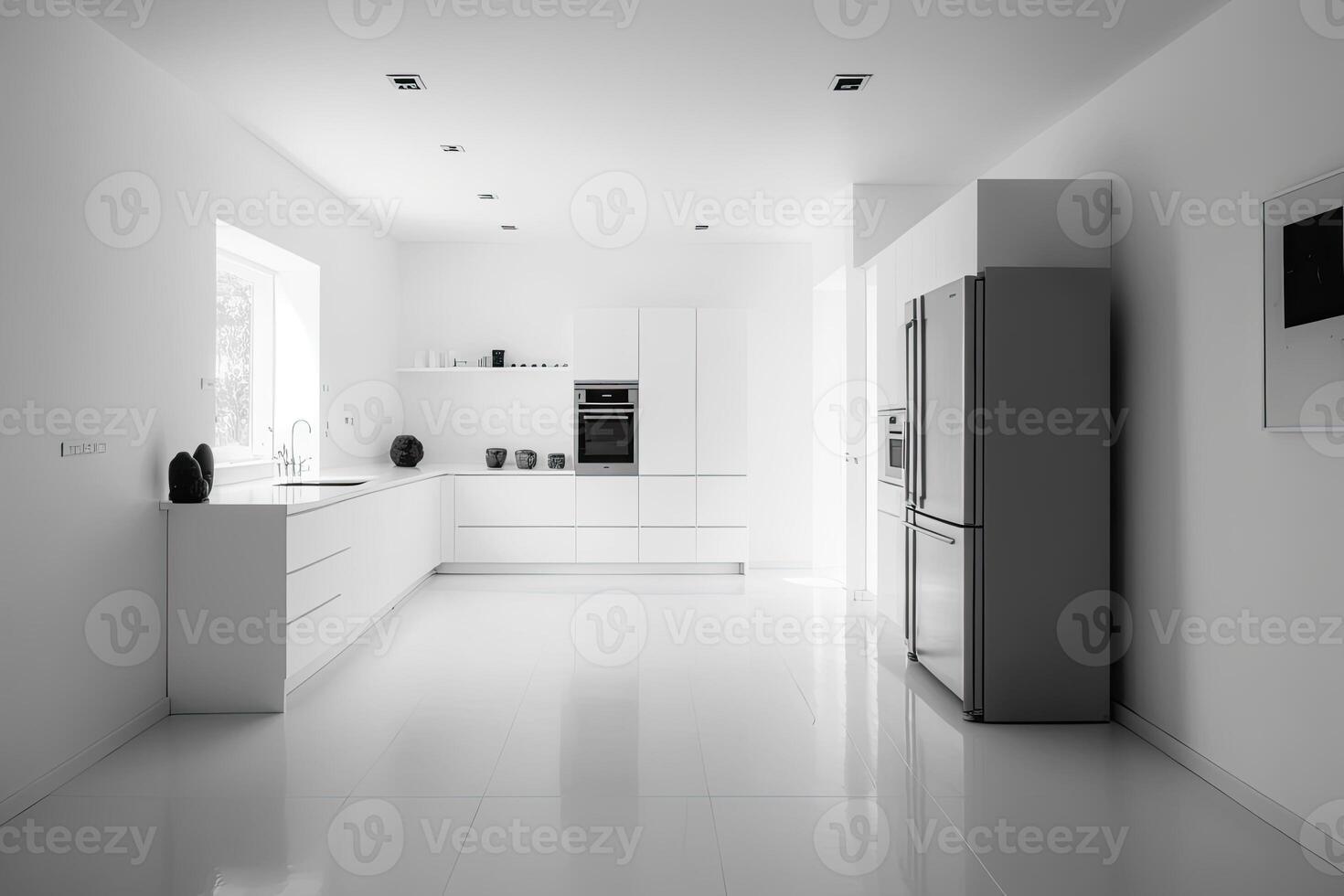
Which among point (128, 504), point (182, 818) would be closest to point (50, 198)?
point (128, 504)

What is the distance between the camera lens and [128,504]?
3.39 m

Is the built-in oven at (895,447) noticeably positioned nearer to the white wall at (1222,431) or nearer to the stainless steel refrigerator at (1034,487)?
the stainless steel refrigerator at (1034,487)

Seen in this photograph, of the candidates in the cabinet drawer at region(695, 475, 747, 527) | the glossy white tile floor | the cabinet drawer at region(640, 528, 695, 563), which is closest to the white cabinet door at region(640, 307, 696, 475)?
the cabinet drawer at region(695, 475, 747, 527)

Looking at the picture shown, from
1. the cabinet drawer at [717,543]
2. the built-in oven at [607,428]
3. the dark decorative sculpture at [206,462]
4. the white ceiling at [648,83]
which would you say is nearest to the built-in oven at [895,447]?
the white ceiling at [648,83]

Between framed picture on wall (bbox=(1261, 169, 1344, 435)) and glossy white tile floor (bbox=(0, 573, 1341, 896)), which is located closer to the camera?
glossy white tile floor (bbox=(0, 573, 1341, 896))

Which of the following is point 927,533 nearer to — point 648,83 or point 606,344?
point 648,83

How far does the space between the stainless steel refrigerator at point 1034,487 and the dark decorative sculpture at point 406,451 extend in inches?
181

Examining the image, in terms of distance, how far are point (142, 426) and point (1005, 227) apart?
3.76 metres

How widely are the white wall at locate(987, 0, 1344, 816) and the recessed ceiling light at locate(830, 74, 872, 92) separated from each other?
111cm

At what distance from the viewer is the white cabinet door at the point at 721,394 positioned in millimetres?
6855

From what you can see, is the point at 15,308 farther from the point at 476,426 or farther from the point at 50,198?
the point at 476,426

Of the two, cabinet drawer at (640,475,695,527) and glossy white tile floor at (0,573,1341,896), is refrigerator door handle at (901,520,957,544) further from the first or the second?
cabinet drawer at (640,475,695,527)

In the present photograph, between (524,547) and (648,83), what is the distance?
4061 mm

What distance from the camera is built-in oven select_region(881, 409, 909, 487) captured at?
15.3ft
